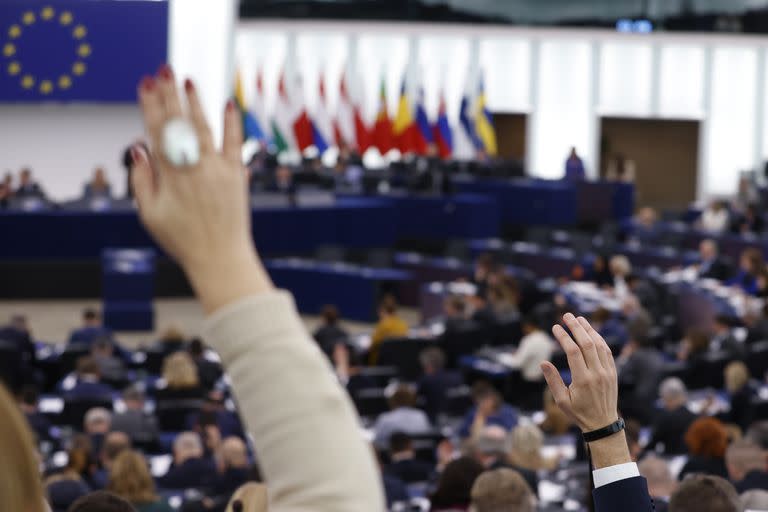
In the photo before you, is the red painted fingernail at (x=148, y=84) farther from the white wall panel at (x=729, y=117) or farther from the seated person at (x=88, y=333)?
the white wall panel at (x=729, y=117)

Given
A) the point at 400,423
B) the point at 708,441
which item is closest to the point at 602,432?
the point at 708,441

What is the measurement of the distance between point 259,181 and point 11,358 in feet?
32.6

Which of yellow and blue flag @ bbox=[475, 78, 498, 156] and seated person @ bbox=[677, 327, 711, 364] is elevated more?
yellow and blue flag @ bbox=[475, 78, 498, 156]

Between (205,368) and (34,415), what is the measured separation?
7.66 feet

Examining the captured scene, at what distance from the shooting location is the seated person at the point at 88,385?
10633 millimetres

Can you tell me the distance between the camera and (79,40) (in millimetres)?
22531

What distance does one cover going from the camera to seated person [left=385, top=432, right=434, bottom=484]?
842 centimetres

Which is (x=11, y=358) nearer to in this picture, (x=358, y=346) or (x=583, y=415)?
(x=358, y=346)

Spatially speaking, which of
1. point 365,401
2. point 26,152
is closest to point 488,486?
point 365,401

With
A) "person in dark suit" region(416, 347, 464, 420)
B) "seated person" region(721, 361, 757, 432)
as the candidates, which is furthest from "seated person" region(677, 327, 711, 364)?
"person in dark suit" region(416, 347, 464, 420)

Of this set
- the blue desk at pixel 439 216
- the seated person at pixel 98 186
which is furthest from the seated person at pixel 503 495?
the seated person at pixel 98 186

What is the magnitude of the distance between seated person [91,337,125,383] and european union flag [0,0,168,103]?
36.2 feet

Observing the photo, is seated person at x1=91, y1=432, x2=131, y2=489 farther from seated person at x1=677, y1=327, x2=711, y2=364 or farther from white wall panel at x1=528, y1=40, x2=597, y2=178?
white wall panel at x1=528, y1=40, x2=597, y2=178

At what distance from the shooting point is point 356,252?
63.8ft
